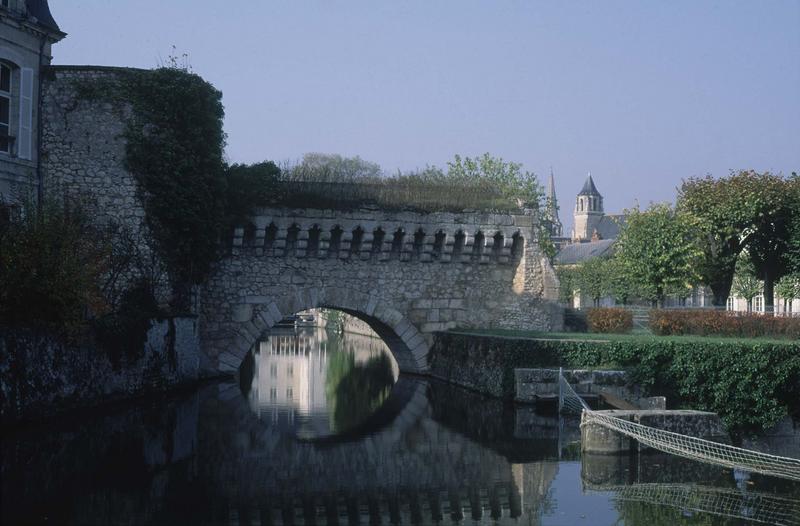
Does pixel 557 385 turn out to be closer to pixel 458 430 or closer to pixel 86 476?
pixel 458 430

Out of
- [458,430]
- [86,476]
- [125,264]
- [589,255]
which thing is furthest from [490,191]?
[589,255]

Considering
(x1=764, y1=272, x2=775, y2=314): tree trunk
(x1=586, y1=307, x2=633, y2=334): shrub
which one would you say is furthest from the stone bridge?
(x1=764, y1=272, x2=775, y2=314): tree trunk

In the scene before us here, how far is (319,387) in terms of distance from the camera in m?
25.5

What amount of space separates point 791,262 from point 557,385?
23.4 metres

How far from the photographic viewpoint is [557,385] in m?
19.0

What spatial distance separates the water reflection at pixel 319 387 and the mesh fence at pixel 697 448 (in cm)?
485

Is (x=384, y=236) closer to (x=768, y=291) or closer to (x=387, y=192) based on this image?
(x=387, y=192)

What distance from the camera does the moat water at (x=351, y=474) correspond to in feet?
32.1

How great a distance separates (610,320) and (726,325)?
329 centimetres

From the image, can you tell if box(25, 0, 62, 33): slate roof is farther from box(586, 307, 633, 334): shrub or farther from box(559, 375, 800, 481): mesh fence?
box(586, 307, 633, 334): shrub

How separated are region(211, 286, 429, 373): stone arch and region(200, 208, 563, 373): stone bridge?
0.08 feet

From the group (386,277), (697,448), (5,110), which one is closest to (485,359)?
(386,277)

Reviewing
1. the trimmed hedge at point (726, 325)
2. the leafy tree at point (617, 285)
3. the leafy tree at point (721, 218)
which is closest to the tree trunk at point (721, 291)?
the leafy tree at point (721, 218)

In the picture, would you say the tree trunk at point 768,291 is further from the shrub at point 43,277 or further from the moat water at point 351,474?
the shrub at point 43,277
